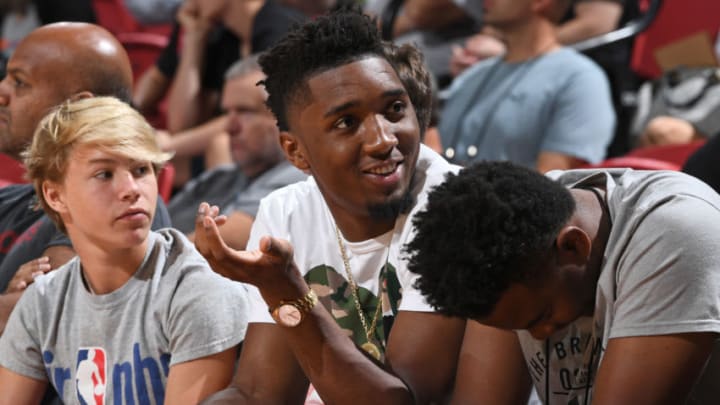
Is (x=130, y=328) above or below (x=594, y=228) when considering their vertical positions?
below

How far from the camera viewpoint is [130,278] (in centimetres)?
254

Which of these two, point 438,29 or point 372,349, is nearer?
point 372,349

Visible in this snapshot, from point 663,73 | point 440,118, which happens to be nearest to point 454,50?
point 440,118

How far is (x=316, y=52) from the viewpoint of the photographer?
2354 mm

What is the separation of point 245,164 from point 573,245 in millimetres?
2207

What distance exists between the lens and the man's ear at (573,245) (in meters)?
1.84

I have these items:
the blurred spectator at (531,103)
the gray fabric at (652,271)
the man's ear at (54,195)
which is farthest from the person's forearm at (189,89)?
the gray fabric at (652,271)

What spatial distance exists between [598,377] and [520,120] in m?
2.24

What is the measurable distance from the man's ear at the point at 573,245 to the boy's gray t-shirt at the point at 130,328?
0.89 metres

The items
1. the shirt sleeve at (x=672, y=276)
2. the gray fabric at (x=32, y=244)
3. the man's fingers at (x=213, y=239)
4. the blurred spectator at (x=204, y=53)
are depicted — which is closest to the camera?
the shirt sleeve at (x=672, y=276)

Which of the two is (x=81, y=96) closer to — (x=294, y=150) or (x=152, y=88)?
(x=294, y=150)

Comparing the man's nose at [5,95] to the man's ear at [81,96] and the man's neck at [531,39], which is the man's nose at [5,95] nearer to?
the man's ear at [81,96]

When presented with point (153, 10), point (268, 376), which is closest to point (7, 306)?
point (268, 376)

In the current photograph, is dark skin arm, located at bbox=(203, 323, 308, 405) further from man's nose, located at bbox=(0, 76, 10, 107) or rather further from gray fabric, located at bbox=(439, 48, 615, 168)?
gray fabric, located at bbox=(439, 48, 615, 168)
